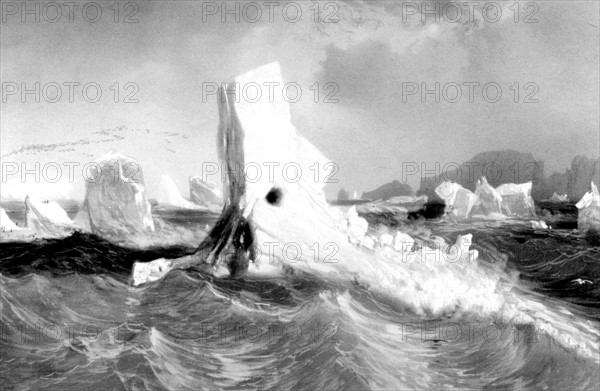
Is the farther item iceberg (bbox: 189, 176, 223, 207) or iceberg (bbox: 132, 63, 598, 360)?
iceberg (bbox: 189, 176, 223, 207)

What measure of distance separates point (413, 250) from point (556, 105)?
1.43 meters

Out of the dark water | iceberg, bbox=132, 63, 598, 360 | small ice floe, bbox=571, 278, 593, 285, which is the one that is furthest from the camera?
small ice floe, bbox=571, 278, 593, 285

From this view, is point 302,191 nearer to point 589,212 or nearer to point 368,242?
point 368,242

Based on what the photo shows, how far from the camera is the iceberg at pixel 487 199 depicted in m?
4.12

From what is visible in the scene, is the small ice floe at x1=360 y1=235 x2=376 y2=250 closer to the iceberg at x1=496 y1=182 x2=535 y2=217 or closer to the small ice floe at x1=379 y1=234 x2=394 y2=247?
the small ice floe at x1=379 y1=234 x2=394 y2=247

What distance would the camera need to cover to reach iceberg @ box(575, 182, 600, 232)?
13.6ft

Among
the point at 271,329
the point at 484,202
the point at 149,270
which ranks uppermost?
the point at 484,202

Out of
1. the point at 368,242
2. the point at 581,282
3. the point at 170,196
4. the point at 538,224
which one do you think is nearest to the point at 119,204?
the point at 170,196

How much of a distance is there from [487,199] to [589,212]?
0.69 metres

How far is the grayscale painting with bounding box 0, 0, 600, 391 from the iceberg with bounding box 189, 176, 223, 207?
14 mm

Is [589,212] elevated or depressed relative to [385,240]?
elevated

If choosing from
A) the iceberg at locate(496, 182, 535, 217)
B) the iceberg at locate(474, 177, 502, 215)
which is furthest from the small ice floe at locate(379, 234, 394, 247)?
the iceberg at locate(496, 182, 535, 217)

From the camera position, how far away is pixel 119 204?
161 inches

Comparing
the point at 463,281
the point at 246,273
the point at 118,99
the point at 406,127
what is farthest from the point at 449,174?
the point at 118,99
